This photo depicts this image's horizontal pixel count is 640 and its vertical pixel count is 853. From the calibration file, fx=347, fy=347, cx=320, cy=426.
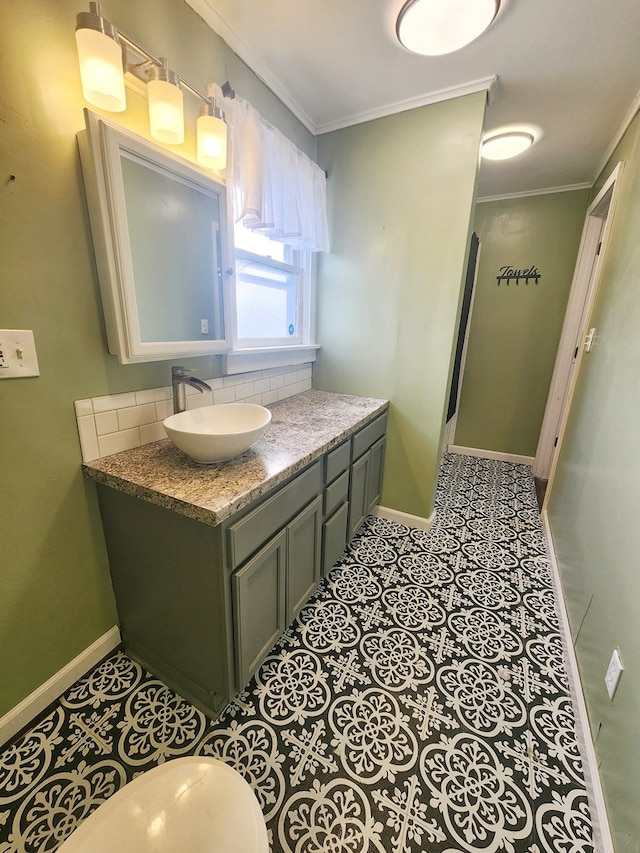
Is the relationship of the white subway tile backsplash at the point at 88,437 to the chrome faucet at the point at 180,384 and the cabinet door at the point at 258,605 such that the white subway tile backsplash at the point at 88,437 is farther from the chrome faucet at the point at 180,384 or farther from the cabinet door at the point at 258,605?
the cabinet door at the point at 258,605

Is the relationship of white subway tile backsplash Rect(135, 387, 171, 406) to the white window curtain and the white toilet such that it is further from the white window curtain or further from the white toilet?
the white toilet

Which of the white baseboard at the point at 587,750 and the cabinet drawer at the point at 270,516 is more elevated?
the cabinet drawer at the point at 270,516

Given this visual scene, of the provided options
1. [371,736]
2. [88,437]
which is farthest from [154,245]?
[371,736]

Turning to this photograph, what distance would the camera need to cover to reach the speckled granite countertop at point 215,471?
1039mm

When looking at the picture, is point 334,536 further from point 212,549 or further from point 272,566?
point 212,549

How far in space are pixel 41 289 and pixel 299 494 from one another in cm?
109

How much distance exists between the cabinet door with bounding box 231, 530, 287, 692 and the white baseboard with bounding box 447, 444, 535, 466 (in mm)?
2990

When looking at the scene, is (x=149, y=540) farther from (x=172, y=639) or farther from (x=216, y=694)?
(x=216, y=694)

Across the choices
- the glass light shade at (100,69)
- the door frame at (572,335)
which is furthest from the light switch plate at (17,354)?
the door frame at (572,335)

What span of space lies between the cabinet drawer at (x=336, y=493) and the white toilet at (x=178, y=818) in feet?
3.37

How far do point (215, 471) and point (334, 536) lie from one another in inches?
34.4

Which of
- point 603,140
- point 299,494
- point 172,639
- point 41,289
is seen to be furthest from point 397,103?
point 172,639

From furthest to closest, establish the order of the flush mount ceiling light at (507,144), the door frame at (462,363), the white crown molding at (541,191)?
the door frame at (462,363)
the white crown molding at (541,191)
the flush mount ceiling light at (507,144)

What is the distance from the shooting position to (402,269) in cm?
210
